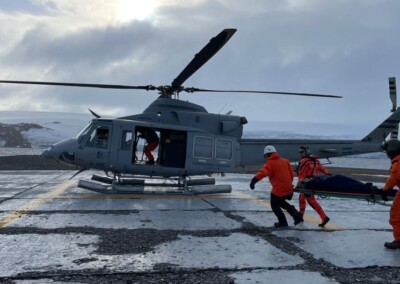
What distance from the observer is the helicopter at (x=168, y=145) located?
11.8 m

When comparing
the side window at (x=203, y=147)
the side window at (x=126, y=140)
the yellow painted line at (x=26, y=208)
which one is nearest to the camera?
the yellow painted line at (x=26, y=208)

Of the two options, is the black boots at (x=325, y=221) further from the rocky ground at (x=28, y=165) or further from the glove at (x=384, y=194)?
the rocky ground at (x=28, y=165)

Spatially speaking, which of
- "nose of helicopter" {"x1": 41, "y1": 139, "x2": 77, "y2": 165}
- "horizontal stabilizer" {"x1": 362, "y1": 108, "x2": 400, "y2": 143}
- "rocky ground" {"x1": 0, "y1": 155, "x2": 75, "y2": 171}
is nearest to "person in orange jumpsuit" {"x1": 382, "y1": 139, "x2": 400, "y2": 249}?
"horizontal stabilizer" {"x1": 362, "y1": 108, "x2": 400, "y2": 143}

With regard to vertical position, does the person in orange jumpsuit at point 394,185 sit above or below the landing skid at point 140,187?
above

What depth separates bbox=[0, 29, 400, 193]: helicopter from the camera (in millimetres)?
11773

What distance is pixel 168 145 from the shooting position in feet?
39.9

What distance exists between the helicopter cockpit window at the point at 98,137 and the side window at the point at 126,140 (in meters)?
0.51

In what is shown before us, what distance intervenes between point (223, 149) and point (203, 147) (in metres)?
→ 0.67

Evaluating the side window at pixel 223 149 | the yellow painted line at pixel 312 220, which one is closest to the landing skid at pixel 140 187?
the side window at pixel 223 149

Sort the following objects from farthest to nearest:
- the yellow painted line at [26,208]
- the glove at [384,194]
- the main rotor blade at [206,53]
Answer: the main rotor blade at [206,53] → the yellow painted line at [26,208] → the glove at [384,194]

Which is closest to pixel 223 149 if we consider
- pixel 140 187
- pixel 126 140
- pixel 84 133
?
pixel 140 187

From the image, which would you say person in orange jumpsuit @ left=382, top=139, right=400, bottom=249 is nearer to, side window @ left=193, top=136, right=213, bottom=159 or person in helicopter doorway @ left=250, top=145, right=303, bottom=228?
person in helicopter doorway @ left=250, top=145, right=303, bottom=228

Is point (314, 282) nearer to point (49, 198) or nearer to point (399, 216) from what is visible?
point (399, 216)

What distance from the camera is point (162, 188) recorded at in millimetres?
13789
